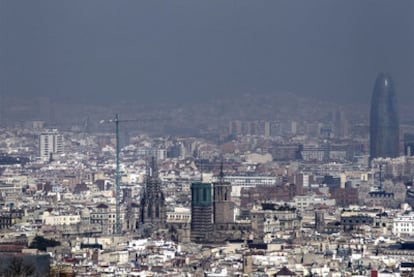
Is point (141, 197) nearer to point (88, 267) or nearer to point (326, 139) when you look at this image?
point (88, 267)

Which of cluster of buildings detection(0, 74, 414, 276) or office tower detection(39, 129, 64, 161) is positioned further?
office tower detection(39, 129, 64, 161)

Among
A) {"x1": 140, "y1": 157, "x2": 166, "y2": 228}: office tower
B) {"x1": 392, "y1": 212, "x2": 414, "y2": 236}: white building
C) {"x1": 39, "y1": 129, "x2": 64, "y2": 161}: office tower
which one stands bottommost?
{"x1": 392, "y1": 212, "x2": 414, "y2": 236}: white building

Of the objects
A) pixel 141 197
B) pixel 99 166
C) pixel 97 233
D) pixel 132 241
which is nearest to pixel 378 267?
pixel 132 241

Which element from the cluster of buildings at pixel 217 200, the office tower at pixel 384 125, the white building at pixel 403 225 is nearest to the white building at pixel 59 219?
the cluster of buildings at pixel 217 200

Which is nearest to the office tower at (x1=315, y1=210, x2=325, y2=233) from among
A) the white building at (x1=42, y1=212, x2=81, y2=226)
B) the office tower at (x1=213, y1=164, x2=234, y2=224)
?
the office tower at (x1=213, y1=164, x2=234, y2=224)

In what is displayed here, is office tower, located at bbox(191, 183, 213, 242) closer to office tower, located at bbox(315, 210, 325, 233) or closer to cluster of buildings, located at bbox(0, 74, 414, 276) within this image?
cluster of buildings, located at bbox(0, 74, 414, 276)

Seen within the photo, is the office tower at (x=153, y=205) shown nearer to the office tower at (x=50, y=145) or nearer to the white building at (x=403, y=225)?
the white building at (x=403, y=225)
